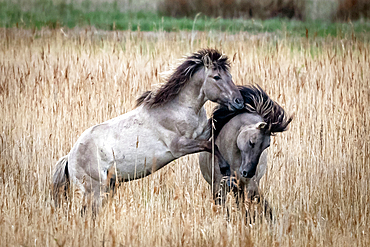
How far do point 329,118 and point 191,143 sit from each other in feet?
9.98

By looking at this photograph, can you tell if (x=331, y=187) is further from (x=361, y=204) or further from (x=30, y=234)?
(x=30, y=234)

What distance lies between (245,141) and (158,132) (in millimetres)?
883

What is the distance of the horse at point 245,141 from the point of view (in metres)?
3.80

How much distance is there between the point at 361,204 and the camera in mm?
4355

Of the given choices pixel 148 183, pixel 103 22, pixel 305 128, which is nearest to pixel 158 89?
pixel 148 183

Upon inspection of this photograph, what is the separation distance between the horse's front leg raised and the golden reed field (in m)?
0.34

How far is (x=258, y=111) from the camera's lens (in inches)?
163

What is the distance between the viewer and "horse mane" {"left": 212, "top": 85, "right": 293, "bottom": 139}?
4.03 meters

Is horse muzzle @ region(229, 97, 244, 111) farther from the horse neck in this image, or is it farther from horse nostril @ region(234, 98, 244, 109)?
the horse neck

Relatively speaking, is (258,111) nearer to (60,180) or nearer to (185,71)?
(185,71)

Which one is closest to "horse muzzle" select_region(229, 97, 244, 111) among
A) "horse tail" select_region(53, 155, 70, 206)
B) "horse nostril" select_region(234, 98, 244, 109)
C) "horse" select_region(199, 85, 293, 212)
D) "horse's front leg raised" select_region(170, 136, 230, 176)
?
"horse nostril" select_region(234, 98, 244, 109)

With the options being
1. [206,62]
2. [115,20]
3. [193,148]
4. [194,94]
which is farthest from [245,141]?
[115,20]

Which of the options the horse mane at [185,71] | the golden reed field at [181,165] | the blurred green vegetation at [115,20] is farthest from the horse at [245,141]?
the blurred green vegetation at [115,20]

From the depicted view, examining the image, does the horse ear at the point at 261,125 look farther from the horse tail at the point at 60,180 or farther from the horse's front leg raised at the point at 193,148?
the horse tail at the point at 60,180
